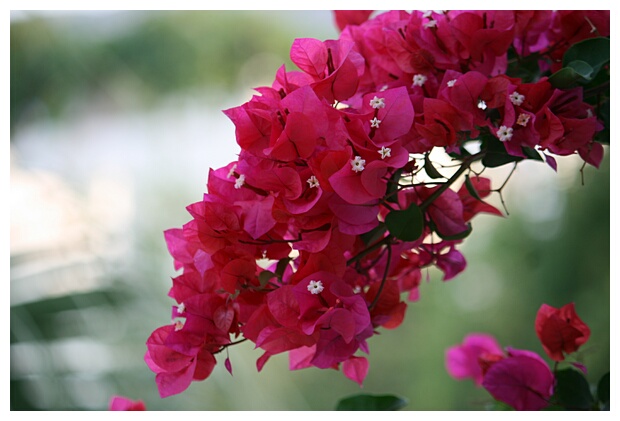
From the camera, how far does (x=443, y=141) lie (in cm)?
42

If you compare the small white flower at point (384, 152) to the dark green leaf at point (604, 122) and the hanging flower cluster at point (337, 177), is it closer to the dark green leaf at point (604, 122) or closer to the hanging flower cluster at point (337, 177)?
the hanging flower cluster at point (337, 177)

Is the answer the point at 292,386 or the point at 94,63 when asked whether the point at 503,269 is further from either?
the point at 94,63

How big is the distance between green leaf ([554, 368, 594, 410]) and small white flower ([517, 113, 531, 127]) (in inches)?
10.7

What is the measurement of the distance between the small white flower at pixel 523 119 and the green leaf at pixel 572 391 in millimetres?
271

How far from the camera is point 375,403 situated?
58cm

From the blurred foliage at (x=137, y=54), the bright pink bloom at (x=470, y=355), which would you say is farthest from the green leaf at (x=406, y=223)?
the blurred foliage at (x=137, y=54)

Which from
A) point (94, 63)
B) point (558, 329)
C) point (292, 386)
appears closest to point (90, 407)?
point (292, 386)

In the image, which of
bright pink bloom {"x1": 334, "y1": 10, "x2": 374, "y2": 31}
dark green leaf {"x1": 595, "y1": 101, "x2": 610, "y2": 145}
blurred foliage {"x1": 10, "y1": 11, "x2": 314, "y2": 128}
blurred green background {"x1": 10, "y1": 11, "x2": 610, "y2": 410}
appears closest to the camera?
dark green leaf {"x1": 595, "y1": 101, "x2": 610, "y2": 145}

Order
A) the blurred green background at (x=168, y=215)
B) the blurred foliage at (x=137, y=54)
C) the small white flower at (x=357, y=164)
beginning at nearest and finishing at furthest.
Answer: the small white flower at (x=357, y=164) → the blurred green background at (x=168, y=215) → the blurred foliage at (x=137, y=54)

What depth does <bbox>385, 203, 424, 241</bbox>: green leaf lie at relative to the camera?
1.41 feet

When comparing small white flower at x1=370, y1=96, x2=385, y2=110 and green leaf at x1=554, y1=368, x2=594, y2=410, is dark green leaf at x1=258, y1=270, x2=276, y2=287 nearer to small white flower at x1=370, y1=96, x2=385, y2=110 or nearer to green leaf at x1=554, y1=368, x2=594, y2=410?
small white flower at x1=370, y1=96, x2=385, y2=110

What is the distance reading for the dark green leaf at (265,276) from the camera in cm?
44

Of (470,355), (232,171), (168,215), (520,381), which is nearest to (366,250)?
(232,171)

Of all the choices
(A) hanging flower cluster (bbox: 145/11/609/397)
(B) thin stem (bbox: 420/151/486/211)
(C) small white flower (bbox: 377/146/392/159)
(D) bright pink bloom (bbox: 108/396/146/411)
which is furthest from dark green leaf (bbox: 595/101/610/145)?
(D) bright pink bloom (bbox: 108/396/146/411)
